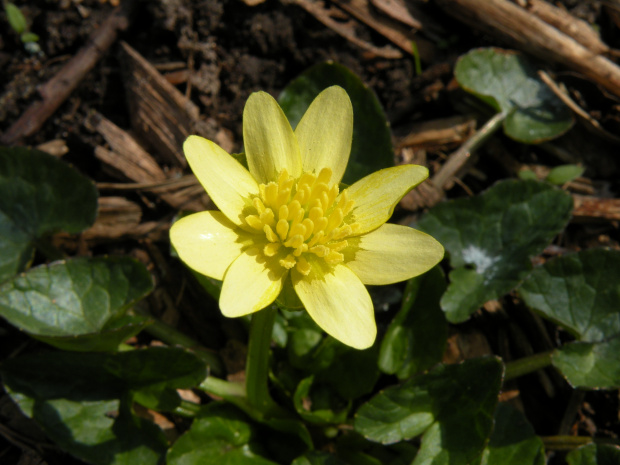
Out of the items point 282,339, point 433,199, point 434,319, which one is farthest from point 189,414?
point 433,199

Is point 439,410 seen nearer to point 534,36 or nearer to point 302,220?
point 302,220

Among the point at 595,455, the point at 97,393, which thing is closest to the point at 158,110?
the point at 97,393

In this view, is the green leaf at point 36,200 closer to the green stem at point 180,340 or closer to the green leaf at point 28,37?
the green stem at point 180,340

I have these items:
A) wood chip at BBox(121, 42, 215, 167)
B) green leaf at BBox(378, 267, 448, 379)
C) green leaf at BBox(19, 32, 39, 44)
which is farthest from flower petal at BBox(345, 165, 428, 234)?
green leaf at BBox(19, 32, 39, 44)

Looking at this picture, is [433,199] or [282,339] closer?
[282,339]

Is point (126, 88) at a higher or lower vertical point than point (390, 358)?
higher

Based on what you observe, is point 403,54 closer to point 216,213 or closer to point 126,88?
point 126,88
